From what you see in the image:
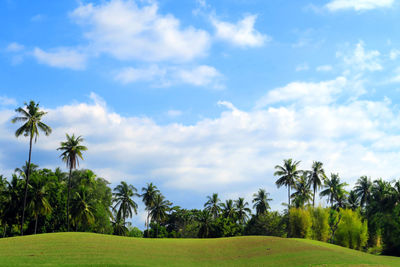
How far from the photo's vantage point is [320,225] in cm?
7538

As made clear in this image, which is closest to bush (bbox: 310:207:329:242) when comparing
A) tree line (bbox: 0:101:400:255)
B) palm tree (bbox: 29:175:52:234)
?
tree line (bbox: 0:101:400:255)

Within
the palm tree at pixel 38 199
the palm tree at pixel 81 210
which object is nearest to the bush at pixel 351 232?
the palm tree at pixel 81 210

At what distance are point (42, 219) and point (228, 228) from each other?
40.0 meters

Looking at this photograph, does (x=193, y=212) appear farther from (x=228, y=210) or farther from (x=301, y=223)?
(x=301, y=223)

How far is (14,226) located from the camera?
83250 millimetres

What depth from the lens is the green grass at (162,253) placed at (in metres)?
36.3

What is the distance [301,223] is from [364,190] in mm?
36538

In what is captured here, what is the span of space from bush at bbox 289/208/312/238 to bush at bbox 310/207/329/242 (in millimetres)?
1323

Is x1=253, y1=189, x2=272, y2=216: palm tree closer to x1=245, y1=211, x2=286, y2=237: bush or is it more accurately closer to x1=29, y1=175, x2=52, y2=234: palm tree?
x1=245, y1=211, x2=286, y2=237: bush

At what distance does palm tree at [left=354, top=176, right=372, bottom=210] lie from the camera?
335 ft

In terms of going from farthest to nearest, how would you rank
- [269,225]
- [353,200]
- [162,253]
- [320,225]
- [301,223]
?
[353,200]
[269,225]
[320,225]
[301,223]
[162,253]

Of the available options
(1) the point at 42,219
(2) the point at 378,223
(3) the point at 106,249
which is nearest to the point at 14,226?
(1) the point at 42,219

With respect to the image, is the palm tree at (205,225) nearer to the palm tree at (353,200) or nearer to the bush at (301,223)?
the bush at (301,223)

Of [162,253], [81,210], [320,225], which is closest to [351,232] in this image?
[320,225]
